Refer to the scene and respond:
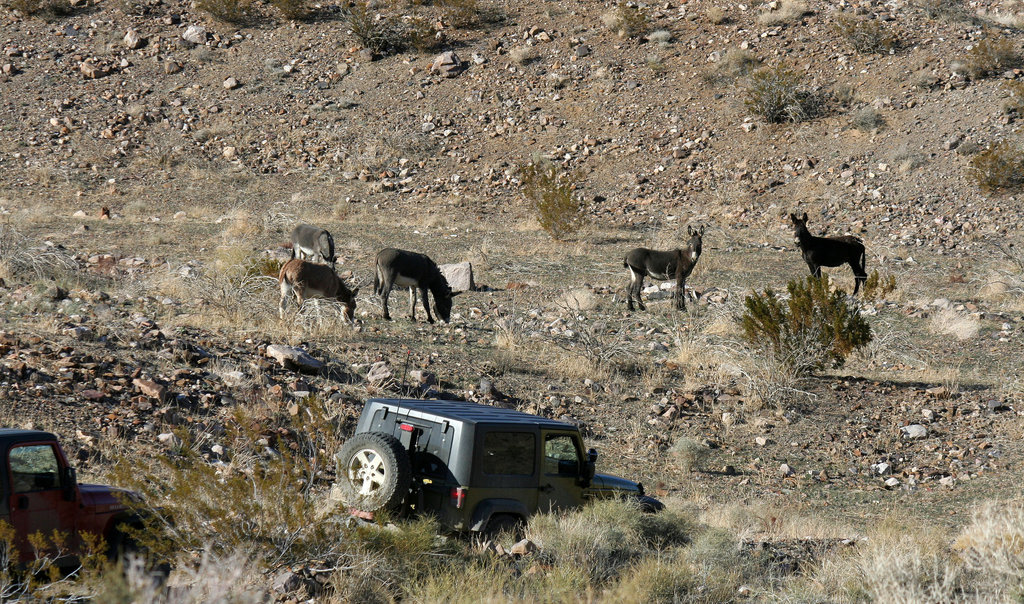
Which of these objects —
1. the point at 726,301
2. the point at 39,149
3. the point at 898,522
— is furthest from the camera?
the point at 39,149

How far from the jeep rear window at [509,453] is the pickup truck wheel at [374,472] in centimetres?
62

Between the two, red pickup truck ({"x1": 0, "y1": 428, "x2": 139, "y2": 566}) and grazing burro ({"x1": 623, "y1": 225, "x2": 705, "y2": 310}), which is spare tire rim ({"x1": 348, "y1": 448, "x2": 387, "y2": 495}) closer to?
red pickup truck ({"x1": 0, "y1": 428, "x2": 139, "y2": 566})

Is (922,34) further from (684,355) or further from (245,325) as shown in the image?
(245,325)

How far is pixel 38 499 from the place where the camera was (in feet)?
20.1

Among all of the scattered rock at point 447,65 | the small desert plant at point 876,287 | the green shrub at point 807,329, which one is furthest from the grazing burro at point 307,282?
the scattered rock at point 447,65

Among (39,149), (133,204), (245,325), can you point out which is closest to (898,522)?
(245,325)

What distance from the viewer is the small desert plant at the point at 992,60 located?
2973cm

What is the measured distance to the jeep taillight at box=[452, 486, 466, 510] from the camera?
7.09m

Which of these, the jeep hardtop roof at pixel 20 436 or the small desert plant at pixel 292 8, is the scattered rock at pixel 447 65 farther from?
the jeep hardtop roof at pixel 20 436

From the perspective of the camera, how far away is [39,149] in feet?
103

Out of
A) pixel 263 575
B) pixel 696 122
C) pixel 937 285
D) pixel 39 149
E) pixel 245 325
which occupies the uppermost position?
pixel 696 122

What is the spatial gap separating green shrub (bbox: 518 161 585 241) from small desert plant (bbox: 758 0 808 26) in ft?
39.6

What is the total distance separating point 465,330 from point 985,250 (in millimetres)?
14370

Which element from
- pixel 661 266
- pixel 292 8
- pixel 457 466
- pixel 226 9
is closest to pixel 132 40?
pixel 226 9
